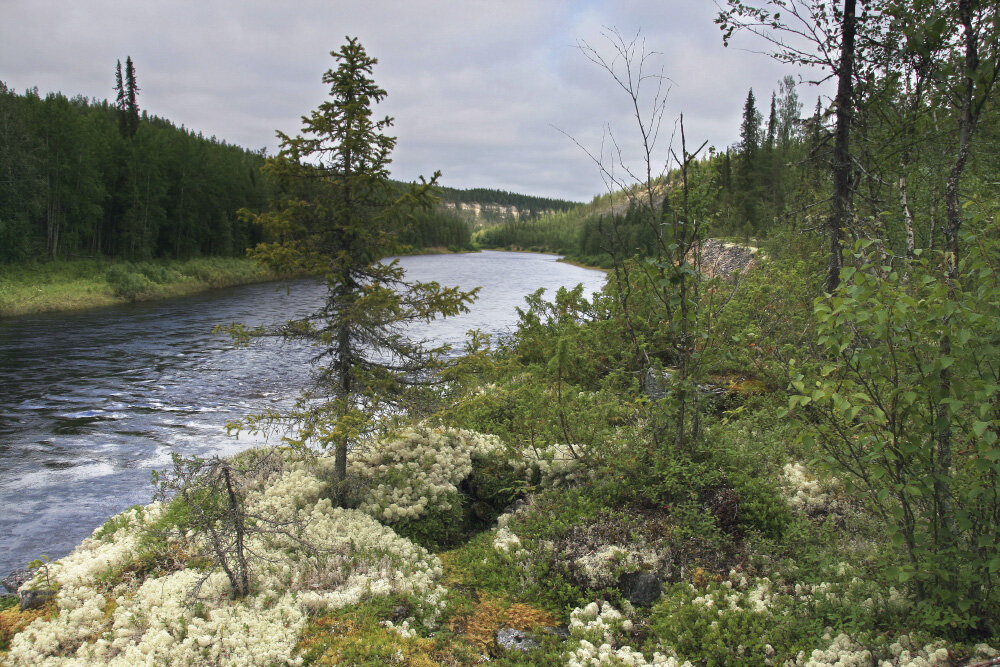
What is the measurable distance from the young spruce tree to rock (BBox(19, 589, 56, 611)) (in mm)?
3297

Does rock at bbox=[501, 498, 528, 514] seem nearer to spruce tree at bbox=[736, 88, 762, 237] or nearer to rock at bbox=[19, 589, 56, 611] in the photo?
rock at bbox=[19, 589, 56, 611]

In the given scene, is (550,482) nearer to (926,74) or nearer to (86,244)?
(926,74)

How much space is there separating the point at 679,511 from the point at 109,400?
54.5 ft

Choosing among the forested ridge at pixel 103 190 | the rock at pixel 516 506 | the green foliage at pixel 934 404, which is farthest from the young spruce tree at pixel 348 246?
the forested ridge at pixel 103 190

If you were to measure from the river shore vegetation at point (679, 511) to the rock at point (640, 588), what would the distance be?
0.02 m

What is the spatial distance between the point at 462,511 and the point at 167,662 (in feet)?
14.6

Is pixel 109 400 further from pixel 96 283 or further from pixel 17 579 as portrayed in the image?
pixel 96 283

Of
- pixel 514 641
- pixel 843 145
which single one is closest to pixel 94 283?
pixel 514 641

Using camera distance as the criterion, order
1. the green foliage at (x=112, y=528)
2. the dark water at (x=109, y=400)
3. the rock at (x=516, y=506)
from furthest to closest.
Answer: the dark water at (x=109, y=400)
the rock at (x=516, y=506)
the green foliage at (x=112, y=528)

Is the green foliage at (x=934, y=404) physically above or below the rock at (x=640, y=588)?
above

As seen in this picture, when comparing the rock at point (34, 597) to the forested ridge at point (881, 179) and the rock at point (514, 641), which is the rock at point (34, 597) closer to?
the rock at point (514, 641)

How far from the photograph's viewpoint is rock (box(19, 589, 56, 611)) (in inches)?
241

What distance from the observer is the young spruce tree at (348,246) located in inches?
320

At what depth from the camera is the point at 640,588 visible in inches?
239
